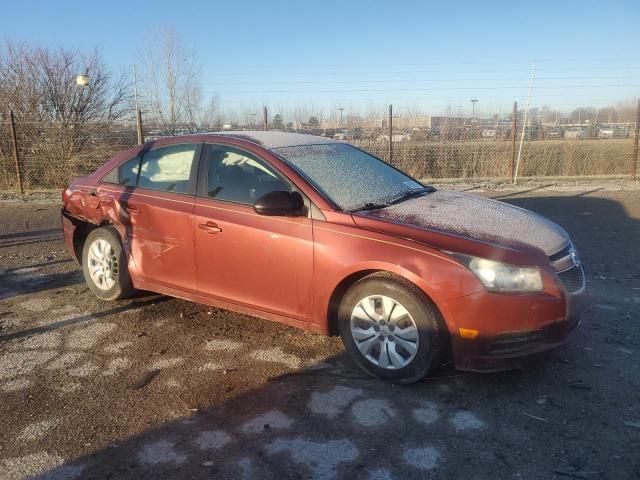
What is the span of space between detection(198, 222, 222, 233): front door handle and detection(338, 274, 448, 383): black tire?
1.19 m

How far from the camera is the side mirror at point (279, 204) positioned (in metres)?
3.82

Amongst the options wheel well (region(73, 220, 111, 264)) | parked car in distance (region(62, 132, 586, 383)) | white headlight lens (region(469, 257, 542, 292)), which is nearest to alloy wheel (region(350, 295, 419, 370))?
parked car in distance (region(62, 132, 586, 383))

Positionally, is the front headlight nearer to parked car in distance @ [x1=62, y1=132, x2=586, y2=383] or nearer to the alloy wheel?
parked car in distance @ [x1=62, y1=132, x2=586, y2=383]

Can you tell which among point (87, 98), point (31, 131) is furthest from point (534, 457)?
point (87, 98)

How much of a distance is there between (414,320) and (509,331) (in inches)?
22.1

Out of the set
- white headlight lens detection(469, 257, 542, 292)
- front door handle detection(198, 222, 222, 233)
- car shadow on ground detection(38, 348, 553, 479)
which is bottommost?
car shadow on ground detection(38, 348, 553, 479)

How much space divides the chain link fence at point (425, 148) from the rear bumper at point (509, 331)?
10.6 metres

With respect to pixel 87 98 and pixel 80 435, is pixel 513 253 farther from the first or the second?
pixel 87 98

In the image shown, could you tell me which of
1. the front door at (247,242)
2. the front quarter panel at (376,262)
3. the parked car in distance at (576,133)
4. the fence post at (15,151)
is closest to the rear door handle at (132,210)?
the front door at (247,242)

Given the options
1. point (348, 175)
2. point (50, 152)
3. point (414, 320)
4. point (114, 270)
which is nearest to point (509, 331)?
point (414, 320)

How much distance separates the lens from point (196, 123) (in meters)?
18.0

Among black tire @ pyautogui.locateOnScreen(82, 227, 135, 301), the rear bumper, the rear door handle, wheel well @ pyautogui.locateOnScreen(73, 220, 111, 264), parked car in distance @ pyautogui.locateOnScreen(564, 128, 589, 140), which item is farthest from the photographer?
parked car in distance @ pyautogui.locateOnScreen(564, 128, 589, 140)

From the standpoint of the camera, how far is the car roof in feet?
14.5

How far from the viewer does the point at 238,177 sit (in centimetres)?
430
